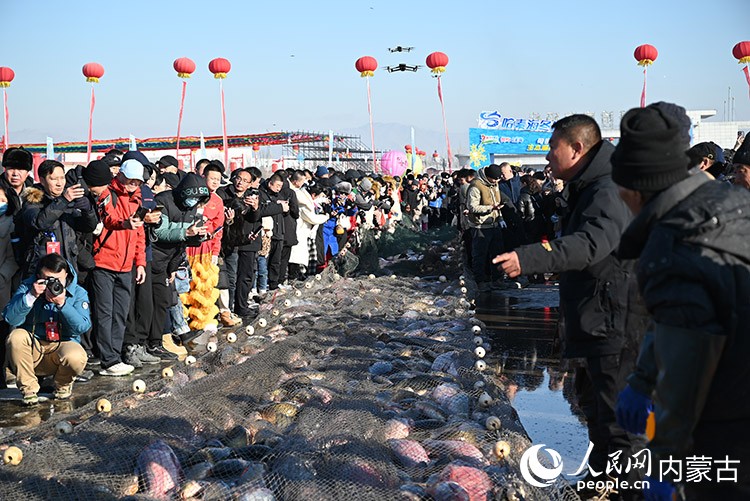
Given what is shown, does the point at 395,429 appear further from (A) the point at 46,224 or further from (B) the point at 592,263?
(A) the point at 46,224

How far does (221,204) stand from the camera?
1004 cm

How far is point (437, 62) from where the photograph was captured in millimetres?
27922

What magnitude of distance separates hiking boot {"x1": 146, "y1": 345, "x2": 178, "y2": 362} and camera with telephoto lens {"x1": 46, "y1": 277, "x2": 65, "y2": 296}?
83.6 inches

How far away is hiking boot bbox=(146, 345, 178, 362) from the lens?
8.70 m

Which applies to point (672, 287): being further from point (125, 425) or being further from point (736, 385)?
point (125, 425)

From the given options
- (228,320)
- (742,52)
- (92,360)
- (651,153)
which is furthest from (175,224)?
(742,52)

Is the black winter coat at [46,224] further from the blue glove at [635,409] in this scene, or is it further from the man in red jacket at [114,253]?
the blue glove at [635,409]

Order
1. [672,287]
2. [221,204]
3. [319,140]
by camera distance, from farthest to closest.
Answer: [319,140]
[221,204]
[672,287]

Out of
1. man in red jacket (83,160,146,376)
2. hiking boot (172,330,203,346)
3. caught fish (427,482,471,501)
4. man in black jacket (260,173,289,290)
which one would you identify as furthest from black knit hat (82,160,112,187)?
caught fish (427,482,471,501)

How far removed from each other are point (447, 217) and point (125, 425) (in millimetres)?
25713

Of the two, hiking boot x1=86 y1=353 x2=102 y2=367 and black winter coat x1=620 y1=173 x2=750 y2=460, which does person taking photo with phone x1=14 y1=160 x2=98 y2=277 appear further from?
black winter coat x1=620 y1=173 x2=750 y2=460

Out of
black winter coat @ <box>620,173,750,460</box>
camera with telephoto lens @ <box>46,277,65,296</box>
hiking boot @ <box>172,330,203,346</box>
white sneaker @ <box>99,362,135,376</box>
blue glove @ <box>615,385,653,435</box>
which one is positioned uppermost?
black winter coat @ <box>620,173,750,460</box>

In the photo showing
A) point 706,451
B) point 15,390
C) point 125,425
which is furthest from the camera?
point 15,390

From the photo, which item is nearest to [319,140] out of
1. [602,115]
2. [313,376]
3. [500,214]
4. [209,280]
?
[602,115]
